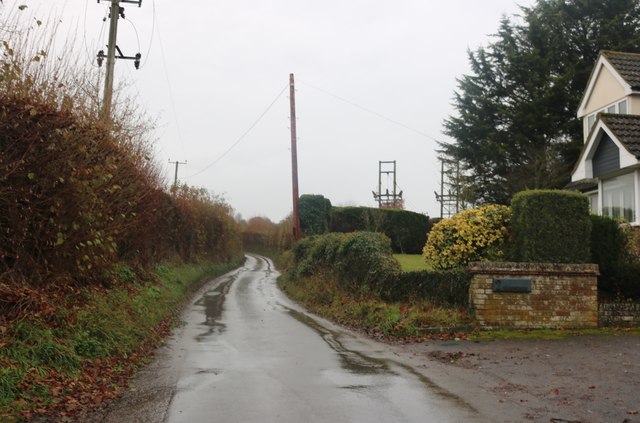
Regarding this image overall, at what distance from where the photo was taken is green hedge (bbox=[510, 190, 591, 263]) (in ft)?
42.2

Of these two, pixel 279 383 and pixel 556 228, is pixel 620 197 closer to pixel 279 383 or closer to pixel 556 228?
pixel 556 228

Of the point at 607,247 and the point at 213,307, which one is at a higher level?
the point at 607,247

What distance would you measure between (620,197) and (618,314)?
856 cm

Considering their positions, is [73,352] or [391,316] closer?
[73,352]

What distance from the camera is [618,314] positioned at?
12.7 meters

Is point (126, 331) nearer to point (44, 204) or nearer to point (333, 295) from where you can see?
point (44, 204)

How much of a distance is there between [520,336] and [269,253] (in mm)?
64450

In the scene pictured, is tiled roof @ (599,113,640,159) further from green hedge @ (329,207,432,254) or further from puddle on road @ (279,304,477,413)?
green hedge @ (329,207,432,254)

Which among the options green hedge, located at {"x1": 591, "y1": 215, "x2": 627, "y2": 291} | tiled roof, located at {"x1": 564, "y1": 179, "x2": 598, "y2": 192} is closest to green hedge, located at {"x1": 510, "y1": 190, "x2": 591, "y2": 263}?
green hedge, located at {"x1": 591, "y1": 215, "x2": 627, "y2": 291}

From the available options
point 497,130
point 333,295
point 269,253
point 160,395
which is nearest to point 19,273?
point 160,395

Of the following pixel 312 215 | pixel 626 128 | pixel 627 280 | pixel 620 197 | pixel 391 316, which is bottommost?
pixel 391 316

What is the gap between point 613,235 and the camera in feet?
45.5

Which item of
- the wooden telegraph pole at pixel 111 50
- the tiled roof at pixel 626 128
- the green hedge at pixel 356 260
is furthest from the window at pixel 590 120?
the wooden telegraph pole at pixel 111 50

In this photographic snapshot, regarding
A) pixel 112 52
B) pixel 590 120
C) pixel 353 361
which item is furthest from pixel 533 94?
pixel 353 361
